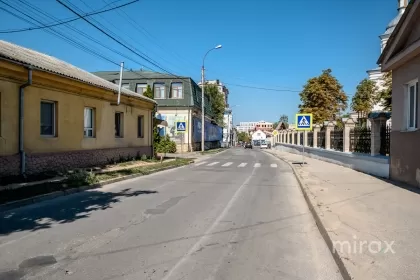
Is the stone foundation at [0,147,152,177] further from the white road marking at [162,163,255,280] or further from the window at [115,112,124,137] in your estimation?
the white road marking at [162,163,255,280]

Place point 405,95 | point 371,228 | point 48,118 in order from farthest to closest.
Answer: point 48,118, point 405,95, point 371,228

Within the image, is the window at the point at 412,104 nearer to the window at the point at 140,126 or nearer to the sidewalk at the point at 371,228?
the sidewalk at the point at 371,228

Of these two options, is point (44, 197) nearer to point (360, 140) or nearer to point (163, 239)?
point (163, 239)

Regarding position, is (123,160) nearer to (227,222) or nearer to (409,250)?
(227,222)

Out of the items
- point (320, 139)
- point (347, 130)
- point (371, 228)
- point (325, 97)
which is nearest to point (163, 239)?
point (371, 228)

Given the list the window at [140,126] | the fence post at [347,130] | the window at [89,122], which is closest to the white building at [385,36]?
the fence post at [347,130]

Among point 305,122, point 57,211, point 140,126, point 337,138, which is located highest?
point 305,122

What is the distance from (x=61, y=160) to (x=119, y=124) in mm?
6863

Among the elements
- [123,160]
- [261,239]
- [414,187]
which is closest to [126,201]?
[261,239]

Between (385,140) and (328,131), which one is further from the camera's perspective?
(328,131)

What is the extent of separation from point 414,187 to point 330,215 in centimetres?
482

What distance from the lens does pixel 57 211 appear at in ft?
27.1

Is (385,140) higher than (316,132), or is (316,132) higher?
(316,132)

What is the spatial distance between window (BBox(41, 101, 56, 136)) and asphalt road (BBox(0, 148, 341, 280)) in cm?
583
